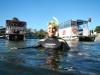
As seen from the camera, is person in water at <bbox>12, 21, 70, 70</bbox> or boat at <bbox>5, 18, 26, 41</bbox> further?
boat at <bbox>5, 18, 26, 41</bbox>

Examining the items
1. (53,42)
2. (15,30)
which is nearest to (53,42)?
(53,42)

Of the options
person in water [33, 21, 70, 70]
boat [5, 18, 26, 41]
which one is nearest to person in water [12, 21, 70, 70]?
person in water [33, 21, 70, 70]

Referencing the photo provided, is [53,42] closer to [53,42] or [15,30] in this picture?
Answer: [53,42]

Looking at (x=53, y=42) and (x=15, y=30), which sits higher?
(x=15, y=30)

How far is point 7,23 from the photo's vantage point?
92.2 m

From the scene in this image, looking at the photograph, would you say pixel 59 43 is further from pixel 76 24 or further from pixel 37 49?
pixel 76 24

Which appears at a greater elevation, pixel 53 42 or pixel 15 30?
pixel 15 30

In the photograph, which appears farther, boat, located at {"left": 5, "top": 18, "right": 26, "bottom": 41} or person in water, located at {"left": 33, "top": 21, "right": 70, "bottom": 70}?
boat, located at {"left": 5, "top": 18, "right": 26, "bottom": 41}

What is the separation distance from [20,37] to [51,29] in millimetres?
79041

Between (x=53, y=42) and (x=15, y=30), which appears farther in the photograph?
(x=15, y=30)

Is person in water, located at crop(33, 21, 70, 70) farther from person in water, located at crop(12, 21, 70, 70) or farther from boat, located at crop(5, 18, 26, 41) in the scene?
boat, located at crop(5, 18, 26, 41)

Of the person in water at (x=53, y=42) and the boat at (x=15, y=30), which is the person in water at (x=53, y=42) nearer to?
the person in water at (x=53, y=42)

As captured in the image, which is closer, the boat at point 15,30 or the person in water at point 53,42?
the person in water at point 53,42

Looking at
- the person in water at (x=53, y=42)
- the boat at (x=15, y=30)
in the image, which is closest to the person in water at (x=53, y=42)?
the person in water at (x=53, y=42)
